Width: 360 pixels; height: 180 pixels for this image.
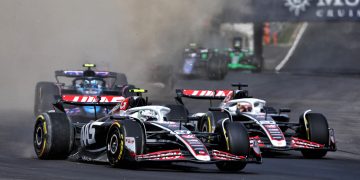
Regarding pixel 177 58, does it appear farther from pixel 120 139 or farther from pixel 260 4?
pixel 120 139

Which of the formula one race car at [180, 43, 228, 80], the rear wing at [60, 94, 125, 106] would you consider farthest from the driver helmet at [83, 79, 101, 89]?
the formula one race car at [180, 43, 228, 80]

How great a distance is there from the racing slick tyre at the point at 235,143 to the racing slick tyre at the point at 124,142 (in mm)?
1311

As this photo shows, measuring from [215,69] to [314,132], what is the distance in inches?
1140

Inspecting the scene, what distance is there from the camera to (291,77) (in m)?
48.9

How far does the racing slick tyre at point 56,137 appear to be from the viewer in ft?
55.0

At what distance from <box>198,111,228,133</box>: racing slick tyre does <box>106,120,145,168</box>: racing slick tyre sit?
3642 mm

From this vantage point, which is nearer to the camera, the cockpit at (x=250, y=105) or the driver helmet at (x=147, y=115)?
the driver helmet at (x=147, y=115)

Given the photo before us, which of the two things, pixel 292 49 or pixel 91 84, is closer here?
pixel 91 84

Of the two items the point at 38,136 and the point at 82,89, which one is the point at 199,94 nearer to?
the point at 38,136

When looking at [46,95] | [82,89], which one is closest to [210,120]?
[82,89]

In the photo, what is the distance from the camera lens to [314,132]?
19.1 m

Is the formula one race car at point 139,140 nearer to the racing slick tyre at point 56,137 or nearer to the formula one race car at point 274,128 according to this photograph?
the racing slick tyre at point 56,137

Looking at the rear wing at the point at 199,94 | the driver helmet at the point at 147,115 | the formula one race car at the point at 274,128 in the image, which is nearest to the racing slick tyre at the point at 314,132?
the formula one race car at the point at 274,128

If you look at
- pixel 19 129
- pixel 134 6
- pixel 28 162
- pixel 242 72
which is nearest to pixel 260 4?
pixel 242 72
